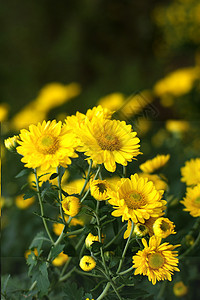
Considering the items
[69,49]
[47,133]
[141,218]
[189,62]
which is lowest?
[141,218]

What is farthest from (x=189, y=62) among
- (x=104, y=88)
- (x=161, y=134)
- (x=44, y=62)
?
(x=161, y=134)

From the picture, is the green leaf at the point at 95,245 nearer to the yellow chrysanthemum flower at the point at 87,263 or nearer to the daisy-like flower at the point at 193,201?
the yellow chrysanthemum flower at the point at 87,263

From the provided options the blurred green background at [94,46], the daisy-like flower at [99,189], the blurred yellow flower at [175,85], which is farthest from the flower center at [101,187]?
the blurred green background at [94,46]

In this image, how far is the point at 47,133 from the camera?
486mm

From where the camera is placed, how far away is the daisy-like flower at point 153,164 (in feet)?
1.86

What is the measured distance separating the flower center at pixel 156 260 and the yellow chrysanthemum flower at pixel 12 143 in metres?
0.18

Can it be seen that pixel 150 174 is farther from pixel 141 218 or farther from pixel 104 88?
pixel 104 88

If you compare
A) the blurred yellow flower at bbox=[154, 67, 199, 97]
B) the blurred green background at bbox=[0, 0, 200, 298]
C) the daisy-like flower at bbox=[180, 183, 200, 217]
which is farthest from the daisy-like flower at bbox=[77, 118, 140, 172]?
the blurred green background at bbox=[0, 0, 200, 298]

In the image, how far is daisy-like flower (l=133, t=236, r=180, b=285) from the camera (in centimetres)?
46

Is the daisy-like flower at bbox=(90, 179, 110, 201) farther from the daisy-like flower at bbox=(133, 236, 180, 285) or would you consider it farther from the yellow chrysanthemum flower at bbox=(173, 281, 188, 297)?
the yellow chrysanthemum flower at bbox=(173, 281, 188, 297)

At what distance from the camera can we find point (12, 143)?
51 cm

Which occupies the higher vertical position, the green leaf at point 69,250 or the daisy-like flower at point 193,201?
the green leaf at point 69,250

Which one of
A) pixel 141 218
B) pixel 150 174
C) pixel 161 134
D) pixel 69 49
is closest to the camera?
pixel 141 218

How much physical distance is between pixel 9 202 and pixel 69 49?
2.63 m
